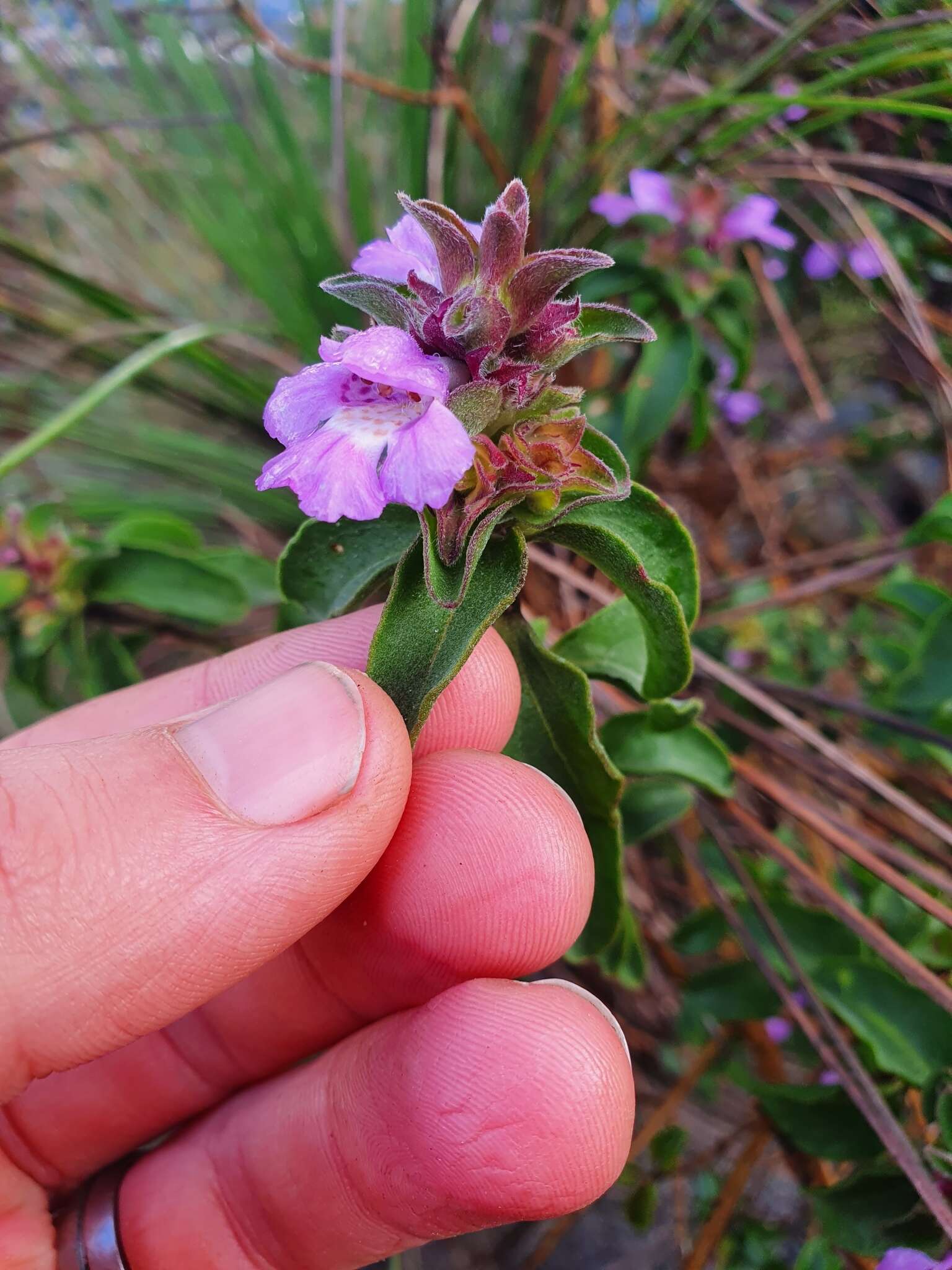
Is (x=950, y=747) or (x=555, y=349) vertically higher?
(x=555, y=349)

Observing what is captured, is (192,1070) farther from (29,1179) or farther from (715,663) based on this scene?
(715,663)

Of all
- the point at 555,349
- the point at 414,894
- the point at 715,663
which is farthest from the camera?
the point at 715,663

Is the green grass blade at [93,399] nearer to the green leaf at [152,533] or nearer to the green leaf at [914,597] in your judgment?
the green leaf at [152,533]

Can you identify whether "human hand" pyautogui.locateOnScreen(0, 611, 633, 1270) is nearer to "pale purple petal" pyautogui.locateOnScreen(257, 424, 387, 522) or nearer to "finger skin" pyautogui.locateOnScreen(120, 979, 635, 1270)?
"finger skin" pyautogui.locateOnScreen(120, 979, 635, 1270)

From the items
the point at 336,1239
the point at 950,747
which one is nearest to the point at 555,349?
the point at 950,747

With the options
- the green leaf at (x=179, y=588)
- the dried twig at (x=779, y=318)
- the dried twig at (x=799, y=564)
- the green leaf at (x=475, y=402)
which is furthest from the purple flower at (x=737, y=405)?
the green leaf at (x=475, y=402)

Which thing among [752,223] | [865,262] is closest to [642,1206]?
[752,223]

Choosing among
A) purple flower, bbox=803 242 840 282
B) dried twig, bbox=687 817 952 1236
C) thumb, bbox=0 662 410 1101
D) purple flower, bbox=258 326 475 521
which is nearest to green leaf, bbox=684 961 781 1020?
dried twig, bbox=687 817 952 1236
